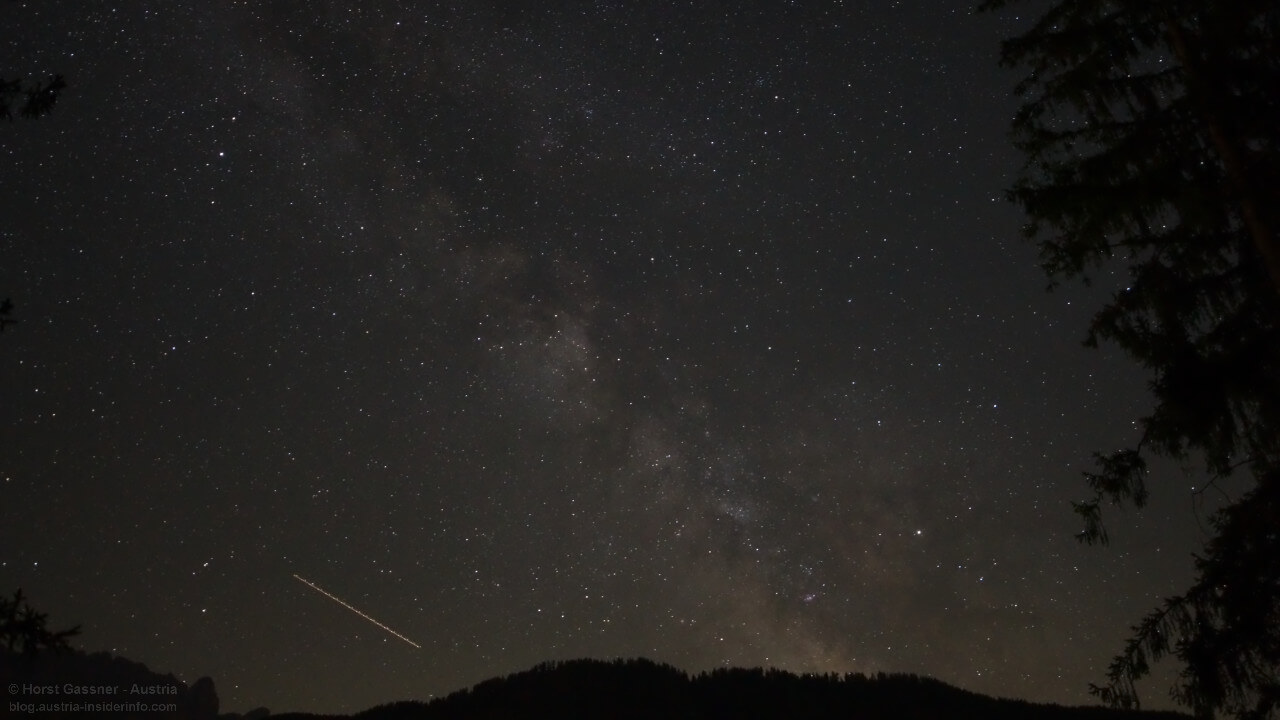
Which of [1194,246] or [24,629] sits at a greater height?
[1194,246]

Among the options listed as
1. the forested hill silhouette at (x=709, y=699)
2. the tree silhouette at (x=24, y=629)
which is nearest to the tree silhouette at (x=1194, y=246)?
the tree silhouette at (x=24, y=629)

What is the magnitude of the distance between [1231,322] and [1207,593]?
2.69m

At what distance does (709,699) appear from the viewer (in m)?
34.2

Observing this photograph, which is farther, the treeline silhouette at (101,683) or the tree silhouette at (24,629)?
the treeline silhouette at (101,683)

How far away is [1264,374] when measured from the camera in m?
7.00

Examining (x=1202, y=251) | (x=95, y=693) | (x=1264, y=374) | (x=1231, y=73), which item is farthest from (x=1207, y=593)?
(x=95, y=693)

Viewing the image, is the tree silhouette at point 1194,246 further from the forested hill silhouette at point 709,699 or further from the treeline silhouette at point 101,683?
the treeline silhouette at point 101,683

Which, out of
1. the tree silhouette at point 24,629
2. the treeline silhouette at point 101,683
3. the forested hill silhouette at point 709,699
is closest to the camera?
the tree silhouette at point 24,629

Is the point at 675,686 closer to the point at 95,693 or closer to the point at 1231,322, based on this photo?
the point at 1231,322

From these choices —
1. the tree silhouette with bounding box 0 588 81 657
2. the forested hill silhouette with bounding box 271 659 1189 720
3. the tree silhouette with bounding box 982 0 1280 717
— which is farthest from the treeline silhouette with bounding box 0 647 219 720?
the tree silhouette with bounding box 982 0 1280 717

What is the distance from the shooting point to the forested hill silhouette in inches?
1201

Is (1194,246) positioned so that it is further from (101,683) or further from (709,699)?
(101,683)

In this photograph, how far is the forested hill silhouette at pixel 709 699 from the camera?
3052 cm

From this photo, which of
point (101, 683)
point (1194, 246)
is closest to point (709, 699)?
point (1194, 246)
